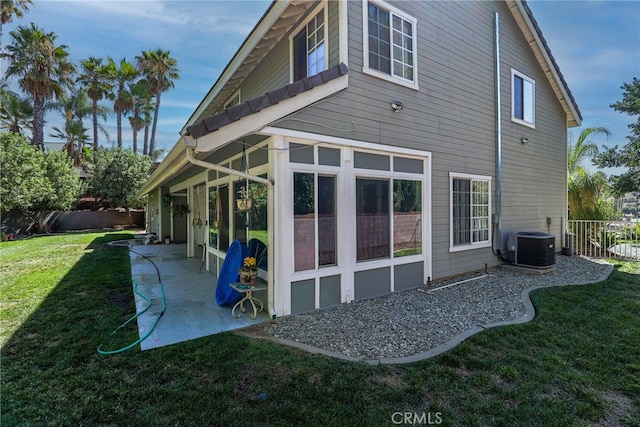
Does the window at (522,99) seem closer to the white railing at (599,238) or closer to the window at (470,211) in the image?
the window at (470,211)

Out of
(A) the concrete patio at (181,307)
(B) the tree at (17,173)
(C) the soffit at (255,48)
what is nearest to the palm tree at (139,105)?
(B) the tree at (17,173)

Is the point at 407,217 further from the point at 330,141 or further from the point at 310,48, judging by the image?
the point at 310,48

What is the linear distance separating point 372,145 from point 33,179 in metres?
17.7

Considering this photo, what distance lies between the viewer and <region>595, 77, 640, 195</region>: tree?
9336 mm

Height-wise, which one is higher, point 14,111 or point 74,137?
point 14,111

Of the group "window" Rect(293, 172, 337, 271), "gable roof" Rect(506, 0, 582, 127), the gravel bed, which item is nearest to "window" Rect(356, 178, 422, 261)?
"window" Rect(293, 172, 337, 271)

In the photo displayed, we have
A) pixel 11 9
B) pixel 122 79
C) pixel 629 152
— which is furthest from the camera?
pixel 122 79

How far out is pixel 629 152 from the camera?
31.3 ft

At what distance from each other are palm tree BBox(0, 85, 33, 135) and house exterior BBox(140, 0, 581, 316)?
66.2ft

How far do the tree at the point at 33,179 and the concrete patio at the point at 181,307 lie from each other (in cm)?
1060

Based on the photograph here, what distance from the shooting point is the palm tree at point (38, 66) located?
17.0 m

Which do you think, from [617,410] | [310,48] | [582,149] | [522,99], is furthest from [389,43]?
[582,149]

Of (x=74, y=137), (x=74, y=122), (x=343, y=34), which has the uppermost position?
(x=74, y=122)

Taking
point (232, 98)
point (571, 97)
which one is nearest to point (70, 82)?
point (232, 98)
